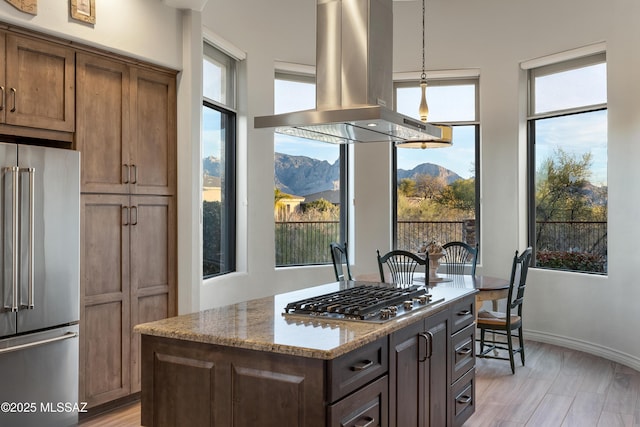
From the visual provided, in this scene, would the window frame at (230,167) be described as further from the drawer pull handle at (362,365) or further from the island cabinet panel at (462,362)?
the drawer pull handle at (362,365)

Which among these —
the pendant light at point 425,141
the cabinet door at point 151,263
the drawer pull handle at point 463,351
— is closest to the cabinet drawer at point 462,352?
the drawer pull handle at point 463,351

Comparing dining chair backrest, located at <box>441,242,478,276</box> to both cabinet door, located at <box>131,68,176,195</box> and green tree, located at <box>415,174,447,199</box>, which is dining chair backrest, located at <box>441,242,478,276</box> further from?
cabinet door, located at <box>131,68,176,195</box>

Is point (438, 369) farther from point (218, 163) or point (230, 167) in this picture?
point (230, 167)

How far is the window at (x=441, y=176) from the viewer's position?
6.39 meters

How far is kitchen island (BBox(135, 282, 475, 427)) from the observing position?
6.73 ft

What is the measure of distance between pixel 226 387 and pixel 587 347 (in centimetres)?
447

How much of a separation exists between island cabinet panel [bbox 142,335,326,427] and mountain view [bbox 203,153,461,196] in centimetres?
386

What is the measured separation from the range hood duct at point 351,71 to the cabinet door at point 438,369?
108 cm

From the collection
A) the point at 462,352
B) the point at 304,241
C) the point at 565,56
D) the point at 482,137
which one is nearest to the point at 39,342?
the point at 462,352

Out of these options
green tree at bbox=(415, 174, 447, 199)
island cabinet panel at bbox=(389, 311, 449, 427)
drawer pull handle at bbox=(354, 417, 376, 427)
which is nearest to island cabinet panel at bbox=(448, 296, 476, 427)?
island cabinet panel at bbox=(389, 311, 449, 427)

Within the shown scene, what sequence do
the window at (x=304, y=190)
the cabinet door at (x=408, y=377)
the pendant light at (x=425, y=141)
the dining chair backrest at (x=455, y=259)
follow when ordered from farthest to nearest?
the window at (x=304, y=190) → the dining chair backrest at (x=455, y=259) → the pendant light at (x=425, y=141) → the cabinet door at (x=408, y=377)

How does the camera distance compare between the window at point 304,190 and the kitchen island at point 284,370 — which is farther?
the window at point 304,190

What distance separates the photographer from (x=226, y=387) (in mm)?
2197

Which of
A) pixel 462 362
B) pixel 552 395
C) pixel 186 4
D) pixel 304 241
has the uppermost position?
pixel 186 4
